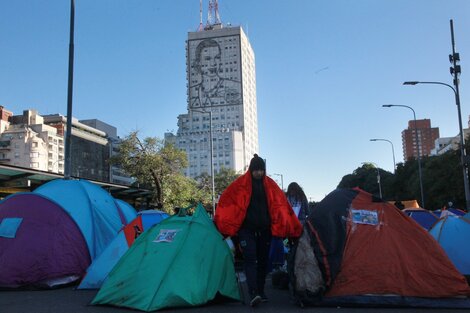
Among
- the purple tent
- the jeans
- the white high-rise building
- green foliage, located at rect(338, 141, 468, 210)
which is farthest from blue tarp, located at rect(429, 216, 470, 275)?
the white high-rise building

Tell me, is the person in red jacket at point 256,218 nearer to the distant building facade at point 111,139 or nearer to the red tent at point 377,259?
the red tent at point 377,259

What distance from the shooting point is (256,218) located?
20.6 ft

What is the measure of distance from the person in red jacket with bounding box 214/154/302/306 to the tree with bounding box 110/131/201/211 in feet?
86.6

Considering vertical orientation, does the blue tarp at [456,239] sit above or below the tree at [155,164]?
below

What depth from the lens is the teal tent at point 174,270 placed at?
18.5 feet

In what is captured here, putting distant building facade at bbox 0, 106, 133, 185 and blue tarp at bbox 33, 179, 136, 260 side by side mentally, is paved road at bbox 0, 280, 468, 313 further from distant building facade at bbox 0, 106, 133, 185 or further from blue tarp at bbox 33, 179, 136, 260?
distant building facade at bbox 0, 106, 133, 185

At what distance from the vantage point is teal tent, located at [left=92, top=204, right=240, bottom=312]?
5.65m

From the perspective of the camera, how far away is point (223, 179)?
102125mm

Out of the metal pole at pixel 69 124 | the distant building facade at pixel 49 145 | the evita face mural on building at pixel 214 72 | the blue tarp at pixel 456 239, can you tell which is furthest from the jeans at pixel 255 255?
the evita face mural on building at pixel 214 72

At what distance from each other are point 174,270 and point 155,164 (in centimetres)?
2726

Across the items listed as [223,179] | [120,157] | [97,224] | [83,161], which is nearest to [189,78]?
[83,161]

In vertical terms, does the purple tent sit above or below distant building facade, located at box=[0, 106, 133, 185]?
below

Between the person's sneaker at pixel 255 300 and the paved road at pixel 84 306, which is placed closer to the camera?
the paved road at pixel 84 306

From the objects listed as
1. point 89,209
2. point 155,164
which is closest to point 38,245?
point 89,209
